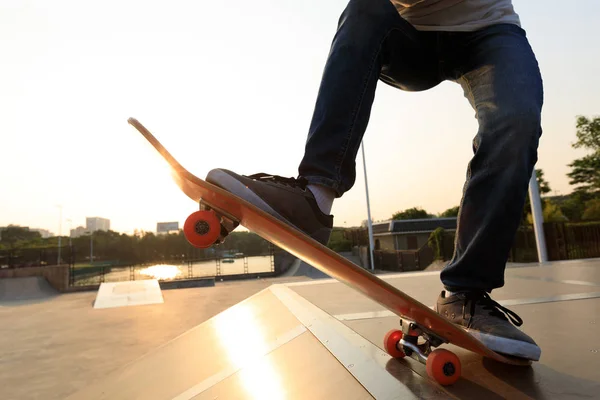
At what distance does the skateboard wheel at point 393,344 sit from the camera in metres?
1.12

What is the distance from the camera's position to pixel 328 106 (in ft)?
3.85

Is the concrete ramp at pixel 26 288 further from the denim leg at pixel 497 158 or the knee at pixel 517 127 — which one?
the knee at pixel 517 127

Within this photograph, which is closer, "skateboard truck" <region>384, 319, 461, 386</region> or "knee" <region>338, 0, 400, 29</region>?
"skateboard truck" <region>384, 319, 461, 386</region>

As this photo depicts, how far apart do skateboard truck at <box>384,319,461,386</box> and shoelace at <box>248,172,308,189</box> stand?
1.58 feet

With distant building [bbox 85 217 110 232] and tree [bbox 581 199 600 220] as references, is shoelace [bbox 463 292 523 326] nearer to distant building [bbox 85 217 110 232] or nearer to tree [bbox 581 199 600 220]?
tree [bbox 581 199 600 220]

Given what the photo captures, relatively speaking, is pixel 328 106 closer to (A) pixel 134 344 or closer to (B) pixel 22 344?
(A) pixel 134 344

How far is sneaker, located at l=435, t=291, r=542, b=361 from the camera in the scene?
96 cm

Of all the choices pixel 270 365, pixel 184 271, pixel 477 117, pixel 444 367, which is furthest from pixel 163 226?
pixel 444 367

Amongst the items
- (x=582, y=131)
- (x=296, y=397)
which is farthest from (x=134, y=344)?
(x=582, y=131)

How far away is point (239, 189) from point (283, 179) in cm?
14

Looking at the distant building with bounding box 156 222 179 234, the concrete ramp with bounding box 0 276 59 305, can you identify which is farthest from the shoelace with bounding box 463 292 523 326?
the distant building with bounding box 156 222 179 234

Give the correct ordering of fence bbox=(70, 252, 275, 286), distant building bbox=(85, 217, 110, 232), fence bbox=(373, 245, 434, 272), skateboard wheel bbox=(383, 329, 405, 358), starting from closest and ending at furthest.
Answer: skateboard wheel bbox=(383, 329, 405, 358) < fence bbox=(70, 252, 275, 286) < fence bbox=(373, 245, 434, 272) < distant building bbox=(85, 217, 110, 232)

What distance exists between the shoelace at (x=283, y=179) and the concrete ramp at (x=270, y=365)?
0.50 metres

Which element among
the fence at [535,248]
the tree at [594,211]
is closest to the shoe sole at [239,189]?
the fence at [535,248]
